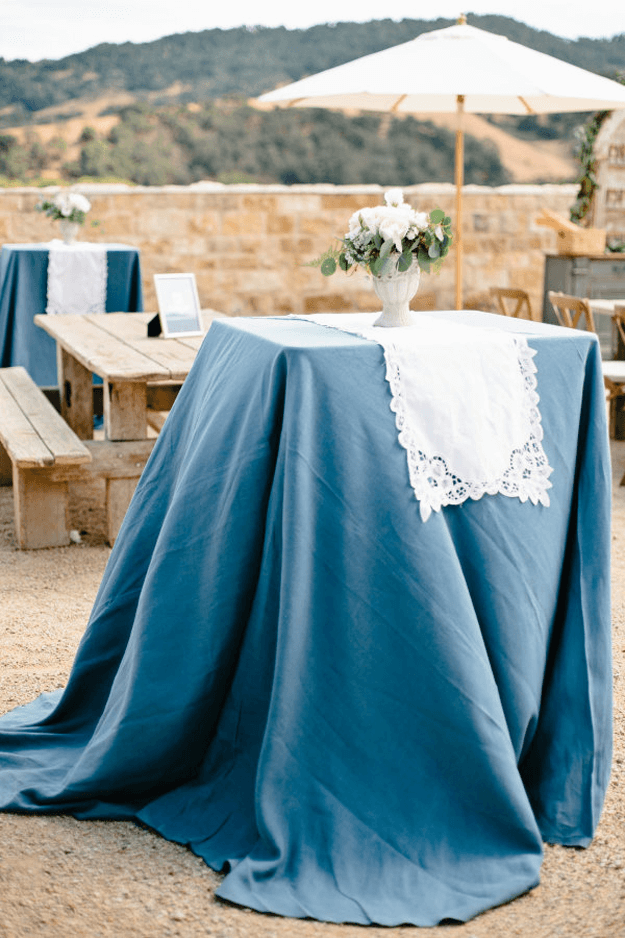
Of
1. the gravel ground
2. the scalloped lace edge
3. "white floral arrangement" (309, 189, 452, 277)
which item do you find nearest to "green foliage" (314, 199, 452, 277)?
"white floral arrangement" (309, 189, 452, 277)

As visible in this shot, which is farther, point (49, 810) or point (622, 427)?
point (622, 427)

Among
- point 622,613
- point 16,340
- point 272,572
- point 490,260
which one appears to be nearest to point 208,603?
point 272,572

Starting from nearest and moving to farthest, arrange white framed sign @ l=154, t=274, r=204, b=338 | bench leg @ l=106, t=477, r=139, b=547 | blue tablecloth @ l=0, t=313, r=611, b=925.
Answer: blue tablecloth @ l=0, t=313, r=611, b=925 < bench leg @ l=106, t=477, r=139, b=547 < white framed sign @ l=154, t=274, r=204, b=338

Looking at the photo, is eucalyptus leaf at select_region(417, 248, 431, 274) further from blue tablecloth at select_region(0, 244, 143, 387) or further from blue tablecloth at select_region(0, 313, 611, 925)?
blue tablecloth at select_region(0, 244, 143, 387)

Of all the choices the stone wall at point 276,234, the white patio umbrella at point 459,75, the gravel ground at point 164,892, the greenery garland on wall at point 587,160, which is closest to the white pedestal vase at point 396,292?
the gravel ground at point 164,892

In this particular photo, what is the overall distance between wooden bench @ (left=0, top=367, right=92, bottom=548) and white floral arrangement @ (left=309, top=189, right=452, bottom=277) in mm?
1824

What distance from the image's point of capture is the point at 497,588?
2.02 meters

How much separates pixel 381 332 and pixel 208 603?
675mm

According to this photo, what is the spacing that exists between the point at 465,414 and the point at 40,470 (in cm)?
233

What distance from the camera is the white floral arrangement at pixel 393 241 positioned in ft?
7.25

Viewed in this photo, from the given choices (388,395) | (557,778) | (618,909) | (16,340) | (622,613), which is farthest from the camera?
(16,340)

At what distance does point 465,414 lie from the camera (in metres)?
2.03

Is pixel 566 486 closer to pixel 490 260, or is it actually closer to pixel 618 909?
pixel 618 909

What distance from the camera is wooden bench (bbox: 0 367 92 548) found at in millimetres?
3775
